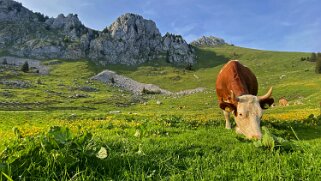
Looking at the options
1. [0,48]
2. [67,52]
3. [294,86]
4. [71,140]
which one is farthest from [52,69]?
[71,140]

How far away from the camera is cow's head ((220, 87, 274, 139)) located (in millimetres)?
12758

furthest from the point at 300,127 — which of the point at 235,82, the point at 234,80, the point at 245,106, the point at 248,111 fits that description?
the point at 248,111

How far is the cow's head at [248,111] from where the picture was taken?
12.8 metres

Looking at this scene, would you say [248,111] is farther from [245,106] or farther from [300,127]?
[300,127]

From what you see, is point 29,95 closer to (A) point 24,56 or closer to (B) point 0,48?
(A) point 24,56

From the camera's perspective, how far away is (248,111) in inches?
527

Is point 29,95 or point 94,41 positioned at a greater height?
point 94,41

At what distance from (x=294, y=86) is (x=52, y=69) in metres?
109

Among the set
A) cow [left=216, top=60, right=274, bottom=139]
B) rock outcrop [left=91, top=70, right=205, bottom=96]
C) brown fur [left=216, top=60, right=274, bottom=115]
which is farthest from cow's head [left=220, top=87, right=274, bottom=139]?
rock outcrop [left=91, top=70, right=205, bottom=96]

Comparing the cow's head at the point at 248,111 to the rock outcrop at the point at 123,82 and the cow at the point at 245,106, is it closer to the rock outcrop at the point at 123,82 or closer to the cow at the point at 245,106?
the cow at the point at 245,106

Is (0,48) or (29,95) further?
(0,48)

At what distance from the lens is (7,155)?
5922 mm

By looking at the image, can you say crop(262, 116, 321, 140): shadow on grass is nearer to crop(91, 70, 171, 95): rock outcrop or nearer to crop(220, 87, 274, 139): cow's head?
crop(220, 87, 274, 139): cow's head

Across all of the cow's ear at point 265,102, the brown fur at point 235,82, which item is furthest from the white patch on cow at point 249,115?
the brown fur at point 235,82
